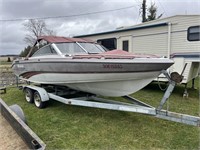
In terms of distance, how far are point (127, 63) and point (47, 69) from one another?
7.35 ft

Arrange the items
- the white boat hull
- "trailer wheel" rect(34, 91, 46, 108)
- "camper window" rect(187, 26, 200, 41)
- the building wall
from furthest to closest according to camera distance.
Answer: the building wall < "camper window" rect(187, 26, 200, 41) < "trailer wheel" rect(34, 91, 46, 108) < the white boat hull

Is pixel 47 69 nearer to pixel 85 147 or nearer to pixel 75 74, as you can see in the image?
pixel 75 74

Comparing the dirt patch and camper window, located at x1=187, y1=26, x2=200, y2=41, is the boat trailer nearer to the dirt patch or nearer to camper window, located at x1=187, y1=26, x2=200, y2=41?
the dirt patch

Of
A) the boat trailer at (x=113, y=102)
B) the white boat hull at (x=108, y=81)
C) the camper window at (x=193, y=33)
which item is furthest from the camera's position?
the camper window at (x=193, y=33)

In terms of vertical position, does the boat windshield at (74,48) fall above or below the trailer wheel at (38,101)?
above

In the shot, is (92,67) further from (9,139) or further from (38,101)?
(38,101)

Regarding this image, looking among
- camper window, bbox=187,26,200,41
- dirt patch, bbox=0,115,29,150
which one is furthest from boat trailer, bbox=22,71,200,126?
camper window, bbox=187,26,200,41

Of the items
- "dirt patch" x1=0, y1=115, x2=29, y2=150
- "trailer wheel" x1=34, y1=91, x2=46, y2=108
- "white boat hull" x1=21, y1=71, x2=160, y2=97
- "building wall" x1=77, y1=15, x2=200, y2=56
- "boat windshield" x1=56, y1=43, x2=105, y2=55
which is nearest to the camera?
"dirt patch" x1=0, y1=115, x2=29, y2=150

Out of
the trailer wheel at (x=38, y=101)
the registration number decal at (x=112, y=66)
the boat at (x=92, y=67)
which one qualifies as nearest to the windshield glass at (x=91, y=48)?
the boat at (x=92, y=67)

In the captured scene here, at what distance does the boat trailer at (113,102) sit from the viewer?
355cm

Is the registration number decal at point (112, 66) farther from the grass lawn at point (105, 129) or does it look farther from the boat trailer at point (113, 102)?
the grass lawn at point (105, 129)

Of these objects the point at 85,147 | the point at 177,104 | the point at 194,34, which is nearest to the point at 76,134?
the point at 85,147

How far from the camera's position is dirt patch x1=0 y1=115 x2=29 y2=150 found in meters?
3.06

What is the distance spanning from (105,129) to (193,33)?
4959 millimetres
